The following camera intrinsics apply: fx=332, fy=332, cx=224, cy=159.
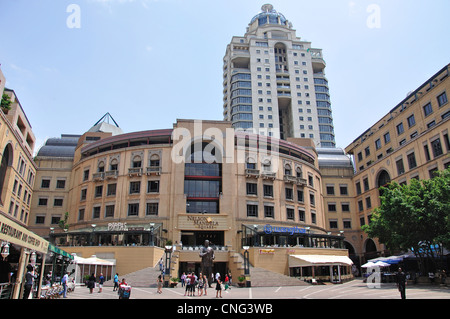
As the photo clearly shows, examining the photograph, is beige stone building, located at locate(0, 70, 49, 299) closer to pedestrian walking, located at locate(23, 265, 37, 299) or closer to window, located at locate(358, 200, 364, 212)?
pedestrian walking, located at locate(23, 265, 37, 299)

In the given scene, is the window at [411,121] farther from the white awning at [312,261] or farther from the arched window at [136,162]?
the arched window at [136,162]

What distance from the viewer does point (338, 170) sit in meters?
66.7

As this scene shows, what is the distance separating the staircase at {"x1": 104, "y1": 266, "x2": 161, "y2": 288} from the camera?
32.2 m

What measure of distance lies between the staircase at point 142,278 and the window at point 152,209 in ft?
40.6

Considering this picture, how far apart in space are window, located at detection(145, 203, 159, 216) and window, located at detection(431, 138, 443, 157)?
124 feet

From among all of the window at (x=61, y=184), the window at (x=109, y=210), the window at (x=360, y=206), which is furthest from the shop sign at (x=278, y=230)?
the window at (x=61, y=184)

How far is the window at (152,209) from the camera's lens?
154 feet

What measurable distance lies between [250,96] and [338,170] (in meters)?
45.4

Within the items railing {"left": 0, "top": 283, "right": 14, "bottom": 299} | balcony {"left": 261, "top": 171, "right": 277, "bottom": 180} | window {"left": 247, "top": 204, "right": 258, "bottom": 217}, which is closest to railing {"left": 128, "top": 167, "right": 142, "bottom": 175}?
window {"left": 247, "top": 204, "right": 258, "bottom": 217}

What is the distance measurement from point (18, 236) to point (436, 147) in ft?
154

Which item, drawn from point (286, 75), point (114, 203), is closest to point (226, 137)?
point (114, 203)

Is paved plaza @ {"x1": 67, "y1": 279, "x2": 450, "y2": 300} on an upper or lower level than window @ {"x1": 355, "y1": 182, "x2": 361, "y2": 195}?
lower

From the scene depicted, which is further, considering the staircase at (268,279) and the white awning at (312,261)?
the white awning at (312,261)

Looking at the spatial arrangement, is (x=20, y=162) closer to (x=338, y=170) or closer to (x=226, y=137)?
(x=226, y=137)
